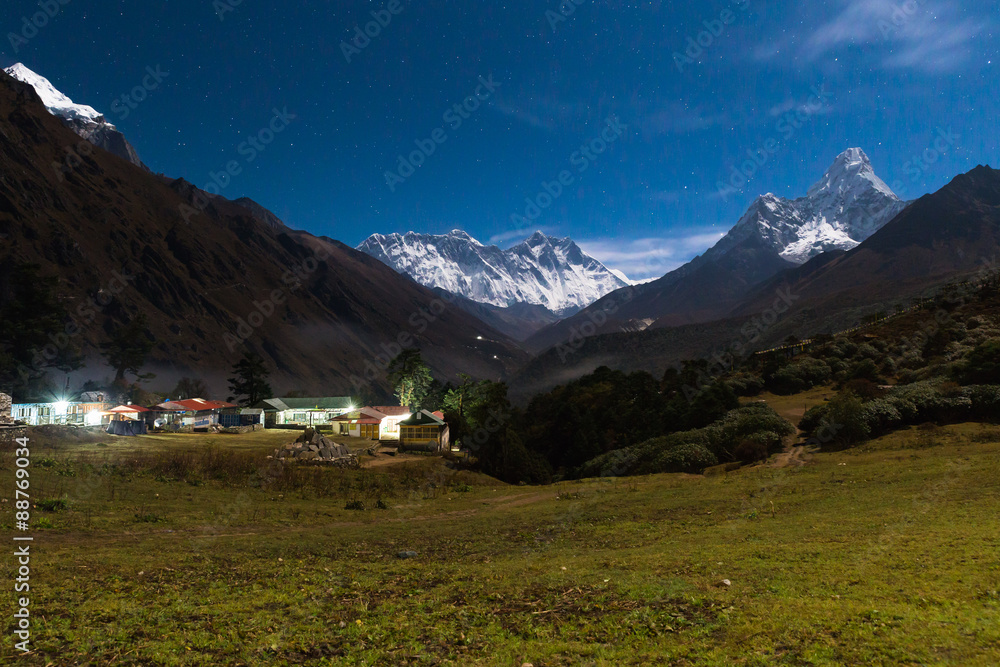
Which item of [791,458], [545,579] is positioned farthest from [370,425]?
[545,579]

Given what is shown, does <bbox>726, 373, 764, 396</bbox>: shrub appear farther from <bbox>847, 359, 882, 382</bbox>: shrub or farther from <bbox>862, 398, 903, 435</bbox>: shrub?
<bbox>862, 398, 903, 435</bbox>: shrub

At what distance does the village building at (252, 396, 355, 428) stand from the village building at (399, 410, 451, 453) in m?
38.5

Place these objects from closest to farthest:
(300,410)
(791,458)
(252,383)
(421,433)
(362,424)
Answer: (791,458), (421,433), (362,424), (300,410), (252,383)

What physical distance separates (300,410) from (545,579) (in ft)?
320

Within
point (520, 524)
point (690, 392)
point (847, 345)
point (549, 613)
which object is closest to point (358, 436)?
point (690, 392)

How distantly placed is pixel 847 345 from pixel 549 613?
64.3 meters

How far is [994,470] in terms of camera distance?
18781mm

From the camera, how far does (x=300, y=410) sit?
100625mm

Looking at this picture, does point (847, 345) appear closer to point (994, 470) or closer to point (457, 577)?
point (994, 470)

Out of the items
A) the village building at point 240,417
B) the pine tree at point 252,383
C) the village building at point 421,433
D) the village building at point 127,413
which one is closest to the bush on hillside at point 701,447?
the village building at point 421,433

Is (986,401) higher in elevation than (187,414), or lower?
higher

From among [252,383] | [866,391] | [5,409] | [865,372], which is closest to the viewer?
[5,409]

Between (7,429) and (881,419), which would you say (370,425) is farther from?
(881,419)

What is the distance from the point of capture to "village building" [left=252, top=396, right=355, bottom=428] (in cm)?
9569
